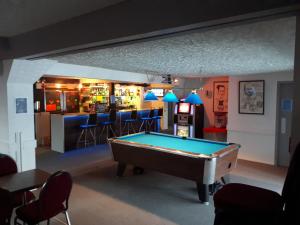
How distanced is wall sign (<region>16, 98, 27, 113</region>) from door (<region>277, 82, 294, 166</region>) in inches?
219

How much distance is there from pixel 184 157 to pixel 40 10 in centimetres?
280

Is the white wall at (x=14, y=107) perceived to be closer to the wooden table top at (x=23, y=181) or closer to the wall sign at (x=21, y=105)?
the wall sign at (x=21, y=105)

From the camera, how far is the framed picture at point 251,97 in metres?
6.11

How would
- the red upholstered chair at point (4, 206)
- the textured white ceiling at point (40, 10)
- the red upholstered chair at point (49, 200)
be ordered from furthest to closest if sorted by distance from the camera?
the red upholstered chair at point (49, 200)
the red upholstered chair at point (4, 206)
the textured white ceiling at point (40, 10)

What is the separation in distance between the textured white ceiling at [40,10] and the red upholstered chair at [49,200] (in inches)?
62.2

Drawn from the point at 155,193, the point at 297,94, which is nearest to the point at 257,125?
the point at 155,193

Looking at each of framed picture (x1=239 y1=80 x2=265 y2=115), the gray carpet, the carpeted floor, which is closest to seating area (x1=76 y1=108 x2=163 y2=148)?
the carpeted floor

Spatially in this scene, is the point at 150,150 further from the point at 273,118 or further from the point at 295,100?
the point at 273,118

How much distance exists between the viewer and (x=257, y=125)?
6.20m

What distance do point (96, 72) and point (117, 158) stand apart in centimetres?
295

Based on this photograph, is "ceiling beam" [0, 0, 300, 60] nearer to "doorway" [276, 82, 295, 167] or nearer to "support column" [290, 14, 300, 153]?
"support column" [290, 14, 300, 153]

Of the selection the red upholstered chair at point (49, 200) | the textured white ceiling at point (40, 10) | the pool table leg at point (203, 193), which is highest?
the textured white ceiling at point (40, 10)

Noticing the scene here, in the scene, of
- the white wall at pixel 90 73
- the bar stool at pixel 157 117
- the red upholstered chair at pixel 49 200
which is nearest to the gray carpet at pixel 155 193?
the red upholstered chair at pixel 49 200

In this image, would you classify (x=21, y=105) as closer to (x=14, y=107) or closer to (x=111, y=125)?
(x=14, y=107)
